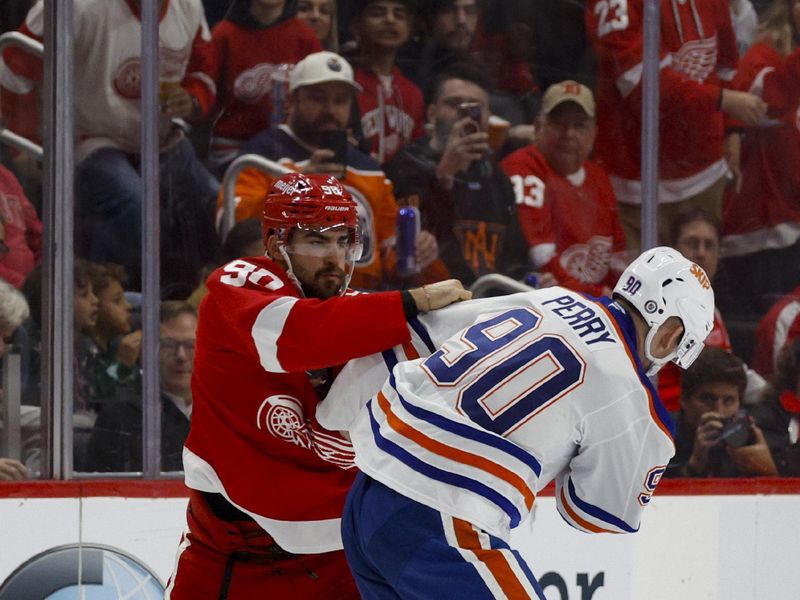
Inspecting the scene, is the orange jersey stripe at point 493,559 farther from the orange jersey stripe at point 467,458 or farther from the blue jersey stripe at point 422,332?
the blue jersey stripe at point 422,332

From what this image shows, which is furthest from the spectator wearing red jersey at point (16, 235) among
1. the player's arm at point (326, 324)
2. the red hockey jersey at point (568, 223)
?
the red hockey jersey at point (568, 223)

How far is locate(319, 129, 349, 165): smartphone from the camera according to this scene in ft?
11.0

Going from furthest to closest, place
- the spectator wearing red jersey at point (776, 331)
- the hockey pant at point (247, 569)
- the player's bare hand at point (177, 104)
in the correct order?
the spectator wearing red jersey at point (776, 331) < the player's bare hand at point (177, 104) < the hockey pant at point (247, 569)

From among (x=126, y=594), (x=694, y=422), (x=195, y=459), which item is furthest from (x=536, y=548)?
(x=195, y=459)

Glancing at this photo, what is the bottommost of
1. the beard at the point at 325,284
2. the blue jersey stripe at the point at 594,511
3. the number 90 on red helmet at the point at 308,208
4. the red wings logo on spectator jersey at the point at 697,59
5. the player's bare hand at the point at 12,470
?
the player's bare hand at the point at 12,470

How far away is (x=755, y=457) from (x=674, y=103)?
965mm

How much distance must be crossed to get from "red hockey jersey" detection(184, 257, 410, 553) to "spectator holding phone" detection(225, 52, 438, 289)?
42.1 inches

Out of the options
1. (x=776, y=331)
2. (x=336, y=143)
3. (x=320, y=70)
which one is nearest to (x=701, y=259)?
(x=776, y=331)

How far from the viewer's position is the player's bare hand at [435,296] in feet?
6.60

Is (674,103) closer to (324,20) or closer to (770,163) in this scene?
(770,163)

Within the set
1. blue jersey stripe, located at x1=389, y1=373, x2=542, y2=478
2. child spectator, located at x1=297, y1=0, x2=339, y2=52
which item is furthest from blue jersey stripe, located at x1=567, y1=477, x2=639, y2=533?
child spectator, located at x1=297, y1=0, x2=339, y2=52

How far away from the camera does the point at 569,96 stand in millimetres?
3580

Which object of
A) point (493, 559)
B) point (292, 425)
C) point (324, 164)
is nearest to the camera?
point (493, 559)

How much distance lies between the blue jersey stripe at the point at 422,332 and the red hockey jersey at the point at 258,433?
15 cm
